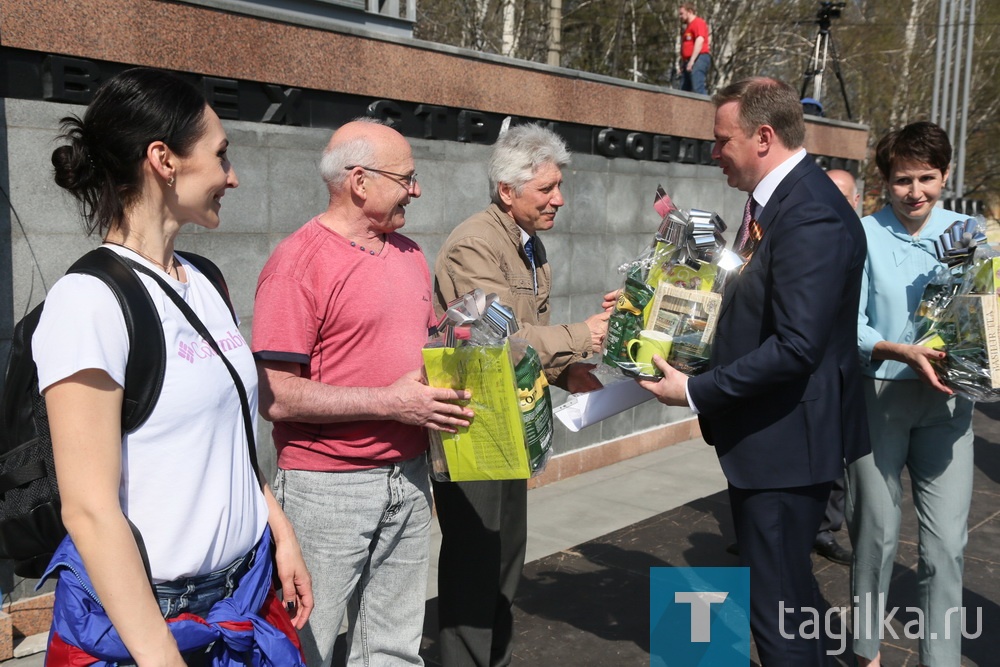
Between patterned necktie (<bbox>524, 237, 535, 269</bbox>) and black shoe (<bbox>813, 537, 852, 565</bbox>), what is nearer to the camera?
patterned necktie (<bbox>524, 237, 535, 269</bbox>)

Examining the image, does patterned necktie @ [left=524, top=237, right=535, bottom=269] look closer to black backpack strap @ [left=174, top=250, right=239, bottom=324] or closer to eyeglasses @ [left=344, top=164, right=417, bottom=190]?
eyeglasses @ [left=344, top=164, right=417, bottom=190]

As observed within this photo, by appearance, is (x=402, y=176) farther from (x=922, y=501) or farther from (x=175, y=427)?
(x=922, y=501)

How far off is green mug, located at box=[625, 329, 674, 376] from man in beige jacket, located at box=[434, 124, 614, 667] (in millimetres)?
377

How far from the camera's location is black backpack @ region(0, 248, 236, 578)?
66.0 inches

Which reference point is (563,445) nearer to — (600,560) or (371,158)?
(600,560)

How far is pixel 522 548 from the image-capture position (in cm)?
367

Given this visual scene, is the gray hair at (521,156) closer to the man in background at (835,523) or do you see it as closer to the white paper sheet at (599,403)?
the white paper sheet at (599,403)

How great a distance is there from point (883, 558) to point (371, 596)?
2.00 metres

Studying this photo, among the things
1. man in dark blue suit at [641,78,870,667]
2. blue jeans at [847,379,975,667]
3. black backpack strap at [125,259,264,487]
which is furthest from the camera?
blue jeans at [847,379,975,667]

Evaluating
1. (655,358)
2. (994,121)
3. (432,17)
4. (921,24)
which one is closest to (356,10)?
(655,358)

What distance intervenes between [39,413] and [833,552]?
4.37 metres

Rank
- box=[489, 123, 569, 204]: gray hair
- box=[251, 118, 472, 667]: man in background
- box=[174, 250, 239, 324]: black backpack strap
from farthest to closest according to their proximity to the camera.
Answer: box=[489, 123, 569, 204]: gray hair
box=[251, 118, 472, 667]: man in background
box=[174, 250, 239, 324]: black backpack strap

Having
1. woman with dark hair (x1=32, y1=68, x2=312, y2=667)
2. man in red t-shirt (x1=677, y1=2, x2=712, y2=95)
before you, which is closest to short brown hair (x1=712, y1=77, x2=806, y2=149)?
woman with dark hair (x1=32, y1=68, x2=312, y2=667)

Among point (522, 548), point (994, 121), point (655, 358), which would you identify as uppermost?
point (994, 121)
